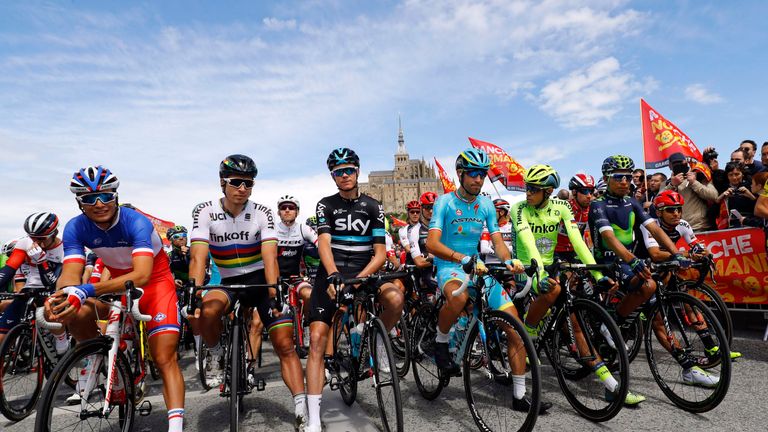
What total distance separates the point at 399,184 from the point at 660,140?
158415 mm

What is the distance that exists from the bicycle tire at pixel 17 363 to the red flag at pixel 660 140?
12.5 meters

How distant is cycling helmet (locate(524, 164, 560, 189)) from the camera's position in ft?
16.7

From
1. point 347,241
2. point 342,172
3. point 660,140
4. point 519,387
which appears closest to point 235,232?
point 347,241

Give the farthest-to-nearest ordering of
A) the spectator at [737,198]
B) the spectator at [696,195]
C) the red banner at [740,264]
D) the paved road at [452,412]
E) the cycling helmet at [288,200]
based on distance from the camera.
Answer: the spectator at [696,195] → the cycling helmet at [288,200] → the spectator at [737,198] → the red banner at [740,264] → the paved road at [452,412]

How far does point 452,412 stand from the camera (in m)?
4.46

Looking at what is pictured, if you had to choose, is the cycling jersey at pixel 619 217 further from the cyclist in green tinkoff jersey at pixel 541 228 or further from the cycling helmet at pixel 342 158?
the cycling helmet at pixel 342 158

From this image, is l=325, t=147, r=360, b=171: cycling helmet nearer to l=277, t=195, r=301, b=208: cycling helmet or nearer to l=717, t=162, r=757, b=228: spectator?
l=277, t=195, r=301, b=208: cycling helmet

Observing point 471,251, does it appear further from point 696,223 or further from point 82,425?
point 696,223

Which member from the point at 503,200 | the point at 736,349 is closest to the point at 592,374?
the point at 736,349

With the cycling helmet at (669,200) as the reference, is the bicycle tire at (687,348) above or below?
below

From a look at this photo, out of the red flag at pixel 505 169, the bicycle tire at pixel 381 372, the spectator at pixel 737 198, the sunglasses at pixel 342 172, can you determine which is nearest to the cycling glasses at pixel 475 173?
the sunglasses at pixel 342 172

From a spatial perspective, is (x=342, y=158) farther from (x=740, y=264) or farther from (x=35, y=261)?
(x=740, y=264)

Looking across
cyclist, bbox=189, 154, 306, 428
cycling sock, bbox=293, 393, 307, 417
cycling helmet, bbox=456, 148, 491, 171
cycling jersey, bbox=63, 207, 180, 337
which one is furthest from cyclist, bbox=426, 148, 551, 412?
cycling jersey, bbox=63, 207, 180, 337

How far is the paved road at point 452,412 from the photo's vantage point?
3932mm
